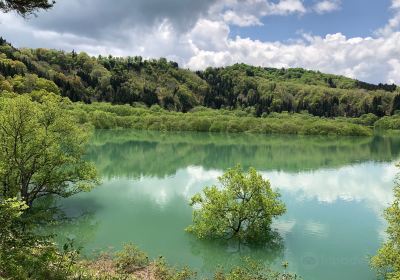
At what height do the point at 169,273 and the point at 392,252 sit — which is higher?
the point at 392,252

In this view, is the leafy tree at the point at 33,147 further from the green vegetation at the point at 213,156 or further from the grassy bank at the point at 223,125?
the grassy bank at the point at 223,125

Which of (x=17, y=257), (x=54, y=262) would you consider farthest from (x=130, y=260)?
(x=17, y=257)

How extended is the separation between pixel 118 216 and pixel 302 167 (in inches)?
1956

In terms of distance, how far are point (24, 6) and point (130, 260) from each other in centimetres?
1614

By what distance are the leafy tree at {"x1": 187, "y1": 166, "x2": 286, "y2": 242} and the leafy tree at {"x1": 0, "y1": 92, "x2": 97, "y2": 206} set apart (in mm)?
13177

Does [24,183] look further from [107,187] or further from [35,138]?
[107,187]

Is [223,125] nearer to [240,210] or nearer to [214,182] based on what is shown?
[214,182]

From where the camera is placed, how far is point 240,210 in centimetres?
3238

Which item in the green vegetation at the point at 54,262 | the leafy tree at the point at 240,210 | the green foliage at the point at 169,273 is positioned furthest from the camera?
the leafy tree at the point at 240,210

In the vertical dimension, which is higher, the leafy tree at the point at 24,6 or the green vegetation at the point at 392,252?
the leafy tree at the point at 24,6

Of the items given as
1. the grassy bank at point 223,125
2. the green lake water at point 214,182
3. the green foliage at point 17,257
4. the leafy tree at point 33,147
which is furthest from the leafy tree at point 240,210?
the grassy bank at point 223,125

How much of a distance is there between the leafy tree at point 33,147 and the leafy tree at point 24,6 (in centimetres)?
1718

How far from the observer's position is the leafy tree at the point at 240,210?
107 feet

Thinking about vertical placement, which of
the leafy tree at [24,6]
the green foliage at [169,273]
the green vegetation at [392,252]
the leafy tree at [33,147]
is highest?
the leafy tree at [24,6]
